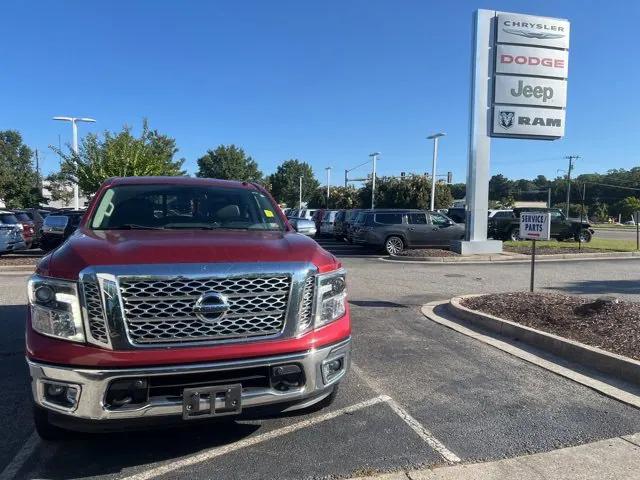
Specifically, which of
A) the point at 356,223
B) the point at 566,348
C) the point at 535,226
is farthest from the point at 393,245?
the point at 566,348

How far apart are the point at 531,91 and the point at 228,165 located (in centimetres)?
6727

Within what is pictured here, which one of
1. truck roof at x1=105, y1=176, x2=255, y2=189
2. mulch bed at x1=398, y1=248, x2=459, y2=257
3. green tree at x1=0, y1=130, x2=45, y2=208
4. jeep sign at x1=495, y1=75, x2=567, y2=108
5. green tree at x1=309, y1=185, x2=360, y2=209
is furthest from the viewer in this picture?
green tree at x1=309, y1=185, x2=360, y2=209

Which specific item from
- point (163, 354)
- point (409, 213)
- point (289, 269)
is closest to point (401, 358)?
point (289, 269)

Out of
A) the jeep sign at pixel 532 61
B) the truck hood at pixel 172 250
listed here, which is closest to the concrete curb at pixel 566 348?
the truck hood at pixel 172 250

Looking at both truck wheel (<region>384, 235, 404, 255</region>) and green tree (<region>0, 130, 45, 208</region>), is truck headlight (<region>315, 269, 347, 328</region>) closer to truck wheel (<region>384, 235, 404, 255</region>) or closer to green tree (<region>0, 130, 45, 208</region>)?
truck wheel (<region>384, 235, 404, 255</region>)

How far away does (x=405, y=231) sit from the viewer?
19469mm

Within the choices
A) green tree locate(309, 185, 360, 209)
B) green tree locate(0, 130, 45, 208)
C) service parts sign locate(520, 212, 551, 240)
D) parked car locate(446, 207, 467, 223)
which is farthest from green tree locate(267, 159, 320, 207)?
service parts sign locate(520, 212, 551, 240)

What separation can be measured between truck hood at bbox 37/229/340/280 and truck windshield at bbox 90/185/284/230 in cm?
38

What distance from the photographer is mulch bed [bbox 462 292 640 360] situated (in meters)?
5.98

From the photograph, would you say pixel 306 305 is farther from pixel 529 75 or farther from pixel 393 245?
pixel 529 75

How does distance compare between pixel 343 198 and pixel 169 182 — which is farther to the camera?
pixel 343 198

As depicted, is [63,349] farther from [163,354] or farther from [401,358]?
[401,358]

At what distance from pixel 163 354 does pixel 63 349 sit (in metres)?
0.59

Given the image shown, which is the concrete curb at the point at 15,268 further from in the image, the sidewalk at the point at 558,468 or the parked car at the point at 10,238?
the sidewalk at the point at 558,468
